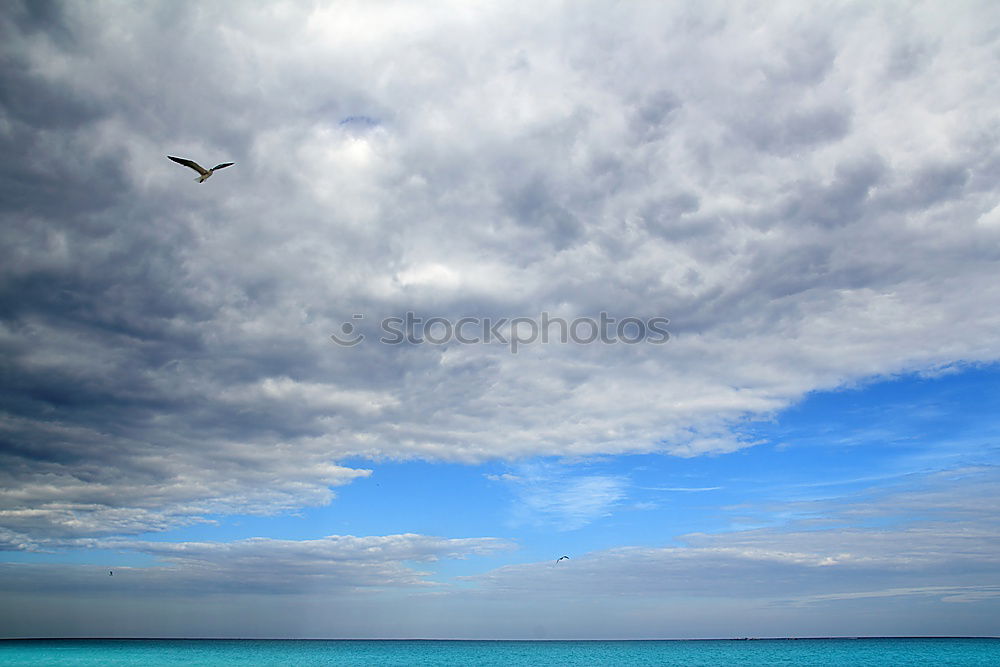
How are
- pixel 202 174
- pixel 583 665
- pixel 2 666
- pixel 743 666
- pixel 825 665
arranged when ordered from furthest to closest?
pixel 583 665 → pixel 825 665 → pixel 743 666 → pixel 2 666 → pixel 202 174

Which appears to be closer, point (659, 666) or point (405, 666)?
point (659, 666)

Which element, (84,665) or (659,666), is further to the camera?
(659,666)

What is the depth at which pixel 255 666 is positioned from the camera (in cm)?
12256

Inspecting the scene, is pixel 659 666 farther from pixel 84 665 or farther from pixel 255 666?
pixel 84 665

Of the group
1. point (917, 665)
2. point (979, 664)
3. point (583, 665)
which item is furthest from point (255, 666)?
point (979, 664)

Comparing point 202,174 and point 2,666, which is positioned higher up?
point 202,174

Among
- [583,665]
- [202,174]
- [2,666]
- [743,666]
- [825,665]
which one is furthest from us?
[583,665]

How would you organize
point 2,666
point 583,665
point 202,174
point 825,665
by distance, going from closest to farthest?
point 202,174 → point 2,666 → point 825,665 → point 583,665

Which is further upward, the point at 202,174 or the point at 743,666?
the point at 202,174

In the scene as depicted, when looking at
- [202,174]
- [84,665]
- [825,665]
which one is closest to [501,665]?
[825,665]

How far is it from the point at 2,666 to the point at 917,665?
168907 millimetres

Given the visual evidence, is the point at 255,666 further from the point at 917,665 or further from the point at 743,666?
the point at 917,665

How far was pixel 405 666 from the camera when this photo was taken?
133 metres

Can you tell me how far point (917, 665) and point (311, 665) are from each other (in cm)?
11840
